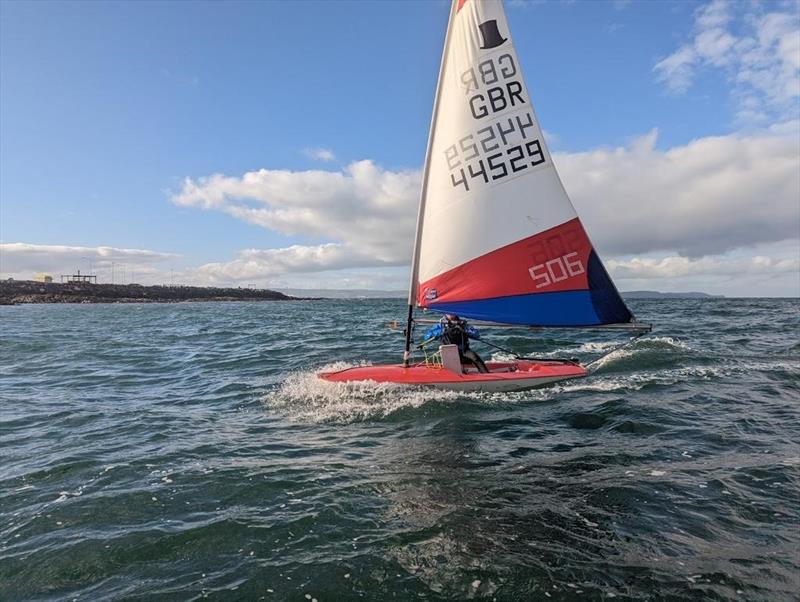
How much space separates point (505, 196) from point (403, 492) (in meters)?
7.31

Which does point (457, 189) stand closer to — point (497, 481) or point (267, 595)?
point (497, 481)

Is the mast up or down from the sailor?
up

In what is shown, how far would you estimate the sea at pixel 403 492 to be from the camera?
16.5 feet

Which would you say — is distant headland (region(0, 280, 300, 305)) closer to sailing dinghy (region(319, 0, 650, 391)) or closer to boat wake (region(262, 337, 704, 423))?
boat wake (region(262, 337, 704, 423))

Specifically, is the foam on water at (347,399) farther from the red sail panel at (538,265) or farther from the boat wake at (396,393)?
the red sail panel at (538,265)

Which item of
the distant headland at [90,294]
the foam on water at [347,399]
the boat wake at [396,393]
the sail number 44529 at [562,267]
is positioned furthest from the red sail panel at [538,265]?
the distant headland at [90,294]

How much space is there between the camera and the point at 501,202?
11703mm

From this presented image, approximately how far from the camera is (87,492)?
7.15 meters

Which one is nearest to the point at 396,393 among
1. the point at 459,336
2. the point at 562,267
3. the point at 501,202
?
the point at 459,336

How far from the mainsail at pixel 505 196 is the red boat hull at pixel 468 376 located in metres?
1.65

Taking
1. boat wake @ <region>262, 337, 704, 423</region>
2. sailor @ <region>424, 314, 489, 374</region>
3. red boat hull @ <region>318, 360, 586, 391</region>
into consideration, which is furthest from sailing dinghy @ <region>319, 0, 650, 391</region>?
boat wake @ <region>262, 337, 704, 423</region>

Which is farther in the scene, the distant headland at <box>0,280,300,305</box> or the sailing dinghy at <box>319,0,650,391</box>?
the distant headland at <box>0,280,300,305</box>

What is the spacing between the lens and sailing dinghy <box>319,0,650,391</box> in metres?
11.6

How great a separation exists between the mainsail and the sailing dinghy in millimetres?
23
